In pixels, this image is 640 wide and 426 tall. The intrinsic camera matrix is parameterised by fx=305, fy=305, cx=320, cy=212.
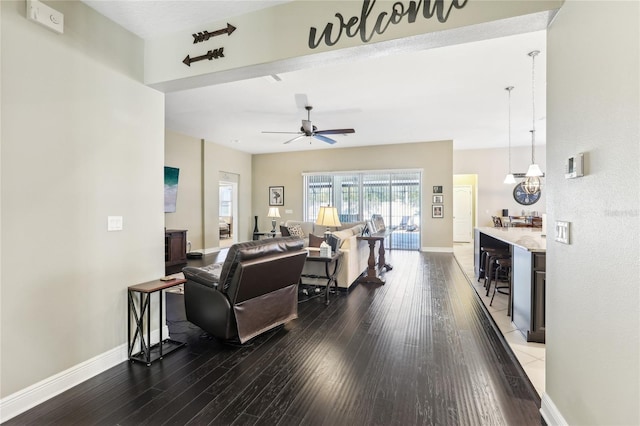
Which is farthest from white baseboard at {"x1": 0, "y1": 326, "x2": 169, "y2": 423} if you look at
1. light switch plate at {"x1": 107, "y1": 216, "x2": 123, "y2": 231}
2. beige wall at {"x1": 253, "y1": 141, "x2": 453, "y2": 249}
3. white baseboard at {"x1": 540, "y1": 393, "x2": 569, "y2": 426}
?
beige wall at {"x1": 253, "y1": 141, "x2": 453, "y2": 249}

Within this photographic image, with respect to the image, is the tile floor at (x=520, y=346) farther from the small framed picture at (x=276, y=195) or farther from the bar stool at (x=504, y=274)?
the small framed picture at (x=276, y=195)

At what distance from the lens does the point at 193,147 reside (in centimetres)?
808

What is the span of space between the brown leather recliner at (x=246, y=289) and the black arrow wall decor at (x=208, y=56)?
1569 millimetres

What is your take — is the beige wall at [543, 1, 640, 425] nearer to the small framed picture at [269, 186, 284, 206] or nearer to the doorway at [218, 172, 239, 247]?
→ the small framed picture at [269, 186, 284, 206]

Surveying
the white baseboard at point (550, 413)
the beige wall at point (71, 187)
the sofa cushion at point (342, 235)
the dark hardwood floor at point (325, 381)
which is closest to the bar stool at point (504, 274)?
the dark hardwood floor at point (325, 381)

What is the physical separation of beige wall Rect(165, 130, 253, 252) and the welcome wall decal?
20.5 ft

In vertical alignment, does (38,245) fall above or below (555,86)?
below

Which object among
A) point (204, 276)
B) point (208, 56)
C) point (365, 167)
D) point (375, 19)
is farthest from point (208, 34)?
point (365, 167)

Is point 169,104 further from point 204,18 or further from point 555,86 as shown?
point 555,86

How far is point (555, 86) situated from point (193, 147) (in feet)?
26.0

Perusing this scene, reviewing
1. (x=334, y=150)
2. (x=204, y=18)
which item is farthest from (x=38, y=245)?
(x=334, y=150)

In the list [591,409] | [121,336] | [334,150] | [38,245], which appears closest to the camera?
[591,409]

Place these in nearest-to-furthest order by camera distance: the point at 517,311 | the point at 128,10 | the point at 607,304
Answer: the point at 607,304 → the point at 128,10 → the point at 517,311

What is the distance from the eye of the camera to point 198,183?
327 inches
